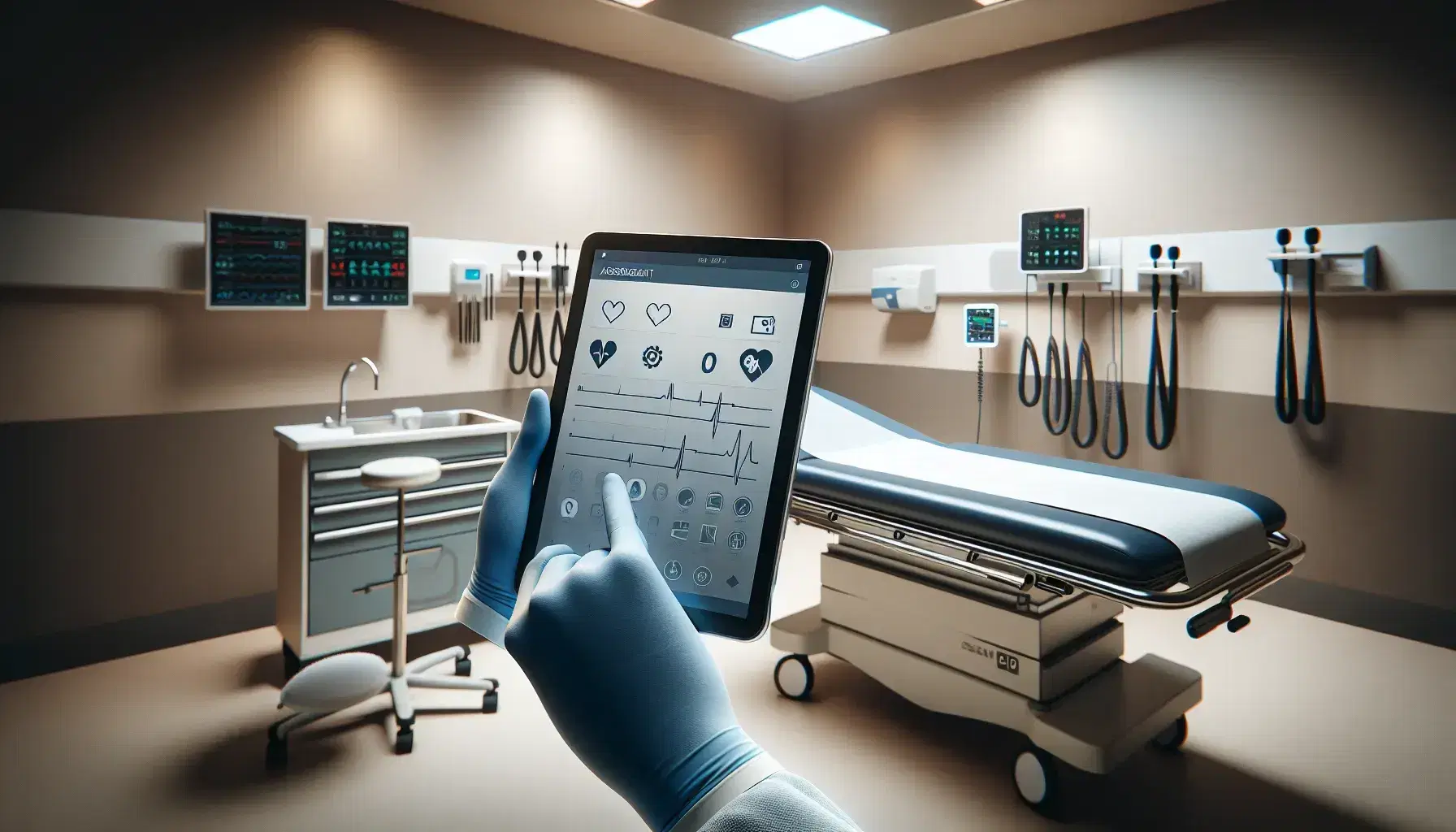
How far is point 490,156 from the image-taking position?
3.78m

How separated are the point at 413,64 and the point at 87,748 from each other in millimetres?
2738

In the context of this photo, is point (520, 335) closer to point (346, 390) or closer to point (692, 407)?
point (346, 390)

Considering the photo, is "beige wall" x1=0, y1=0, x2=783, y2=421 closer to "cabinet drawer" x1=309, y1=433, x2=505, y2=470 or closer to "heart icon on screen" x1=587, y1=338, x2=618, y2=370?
"cabinet drawer" x1=309, y1=433, x2=505, y2=470

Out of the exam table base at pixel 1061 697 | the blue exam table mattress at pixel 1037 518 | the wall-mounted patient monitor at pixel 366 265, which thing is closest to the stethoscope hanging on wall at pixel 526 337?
the wall-mounted patient monitor at pixel 366 265

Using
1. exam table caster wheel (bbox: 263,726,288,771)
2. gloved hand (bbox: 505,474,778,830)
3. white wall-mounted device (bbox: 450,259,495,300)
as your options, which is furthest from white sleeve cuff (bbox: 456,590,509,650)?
white wall-mounted device (bbox: 450,259,495,300)

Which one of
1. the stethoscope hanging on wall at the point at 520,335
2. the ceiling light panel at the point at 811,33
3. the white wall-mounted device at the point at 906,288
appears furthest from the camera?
the white wall-mounted device at the point at 906,288

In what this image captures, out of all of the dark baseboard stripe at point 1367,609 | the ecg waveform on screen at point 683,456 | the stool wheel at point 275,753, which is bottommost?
the stool wheel at point 275,753

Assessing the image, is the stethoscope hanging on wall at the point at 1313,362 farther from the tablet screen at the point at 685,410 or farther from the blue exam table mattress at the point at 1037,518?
the tablet screen at the point at 685,410

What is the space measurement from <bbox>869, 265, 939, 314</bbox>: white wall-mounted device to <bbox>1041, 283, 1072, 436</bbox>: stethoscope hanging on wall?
63 centimetres

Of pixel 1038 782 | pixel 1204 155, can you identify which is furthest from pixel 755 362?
pixel 1204 155

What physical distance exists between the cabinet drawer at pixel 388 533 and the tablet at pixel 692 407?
221 cm

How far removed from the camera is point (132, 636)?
3.00 m

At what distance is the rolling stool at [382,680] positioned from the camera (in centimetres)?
232

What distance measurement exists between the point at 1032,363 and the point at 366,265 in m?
3.09
